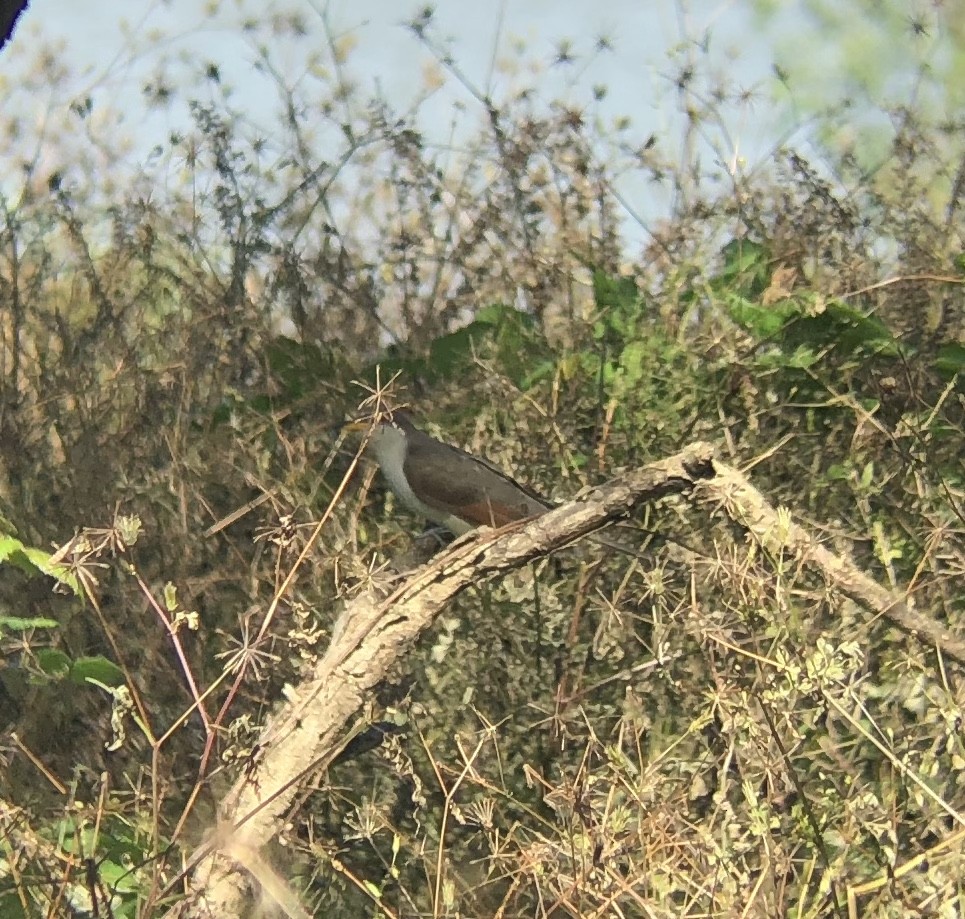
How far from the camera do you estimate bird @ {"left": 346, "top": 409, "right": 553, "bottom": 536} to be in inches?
162

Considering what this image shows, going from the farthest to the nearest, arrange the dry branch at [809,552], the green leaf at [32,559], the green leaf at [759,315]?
the green leaf at [759,315], the dry branch at [809,552], the green leaf at [32,559]

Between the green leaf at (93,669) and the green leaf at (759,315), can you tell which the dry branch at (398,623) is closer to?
the green leaf at (93,669)

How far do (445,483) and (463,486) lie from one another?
6cm

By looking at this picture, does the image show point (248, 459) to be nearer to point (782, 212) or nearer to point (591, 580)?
point (591, 580)

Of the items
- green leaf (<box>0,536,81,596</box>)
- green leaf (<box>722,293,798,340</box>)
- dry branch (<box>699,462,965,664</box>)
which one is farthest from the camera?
green leaf (<box>722,293,798,340</box>)

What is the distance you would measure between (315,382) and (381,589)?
229 centimetres

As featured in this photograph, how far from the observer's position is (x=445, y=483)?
4.18 meters

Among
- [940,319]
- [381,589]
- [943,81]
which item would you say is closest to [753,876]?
[381,589]

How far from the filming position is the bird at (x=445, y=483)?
4121 millimetres

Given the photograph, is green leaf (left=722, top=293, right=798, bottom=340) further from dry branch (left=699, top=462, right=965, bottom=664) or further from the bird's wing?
dry branch (left=699, top=462, right=965, bottom=664)

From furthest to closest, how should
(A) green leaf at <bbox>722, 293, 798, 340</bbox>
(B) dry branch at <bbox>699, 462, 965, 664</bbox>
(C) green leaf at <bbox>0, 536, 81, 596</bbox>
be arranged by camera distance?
(A) green leaf at <bbox>722, 293, 798, 340</bbox>
(B) dry branch at <bbox>699, 462, 965, 664</bbox>
(C) green leaf at <bbox>0, 536, 81, 596</bbox>

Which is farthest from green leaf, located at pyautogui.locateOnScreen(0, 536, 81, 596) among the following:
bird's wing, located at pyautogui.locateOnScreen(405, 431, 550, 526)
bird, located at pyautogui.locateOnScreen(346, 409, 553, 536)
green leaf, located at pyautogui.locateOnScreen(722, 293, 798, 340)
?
green leaf, located at pyautogui.locateOnScreen(722, 293, 798, 340)

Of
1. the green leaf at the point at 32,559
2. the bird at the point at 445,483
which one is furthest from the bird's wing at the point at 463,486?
the green leaf at the point at 32,559

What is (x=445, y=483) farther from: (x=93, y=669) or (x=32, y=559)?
(x=32, y=559)
